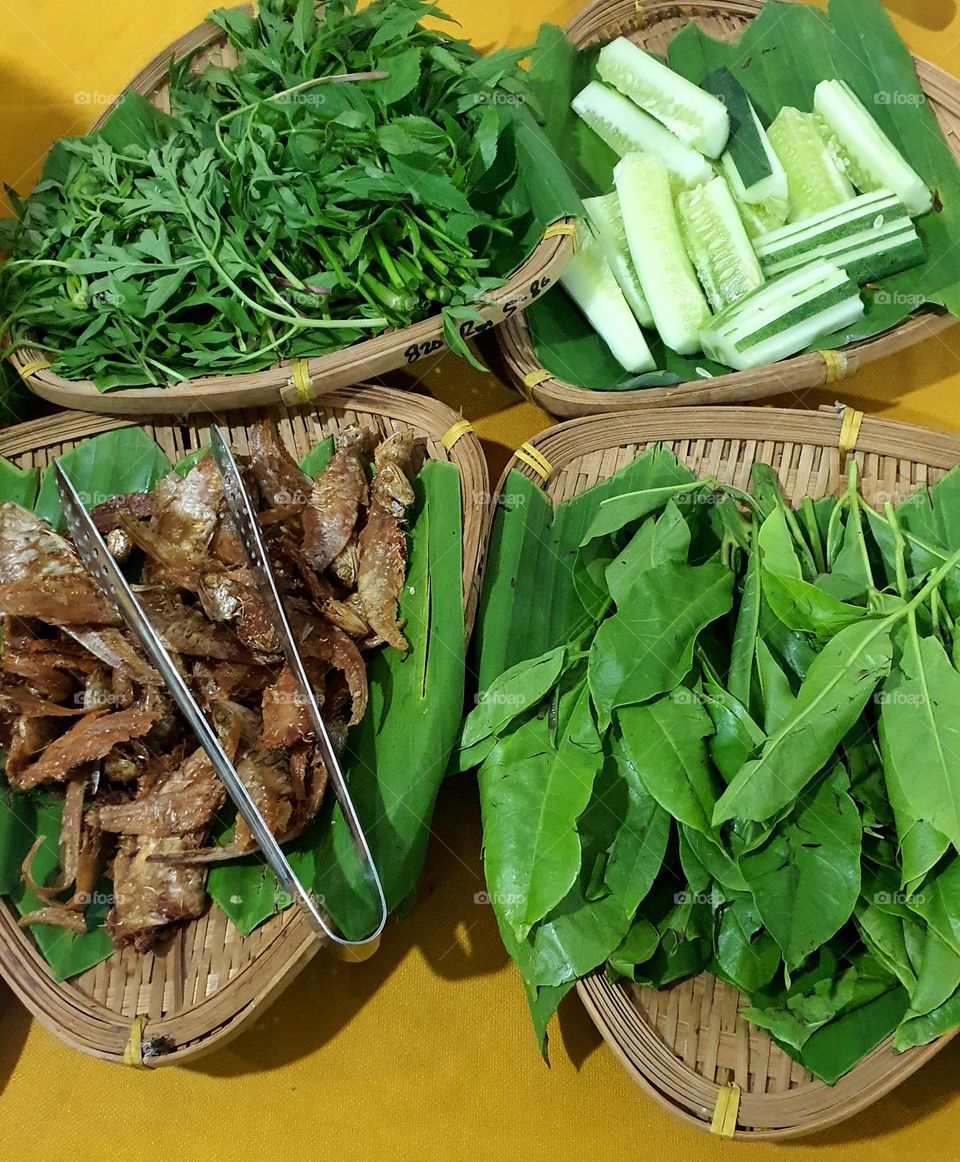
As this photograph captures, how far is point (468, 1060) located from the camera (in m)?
1.30

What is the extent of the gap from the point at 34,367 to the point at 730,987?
145 cm

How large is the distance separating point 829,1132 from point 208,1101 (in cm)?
91

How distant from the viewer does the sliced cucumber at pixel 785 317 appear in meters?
1.49

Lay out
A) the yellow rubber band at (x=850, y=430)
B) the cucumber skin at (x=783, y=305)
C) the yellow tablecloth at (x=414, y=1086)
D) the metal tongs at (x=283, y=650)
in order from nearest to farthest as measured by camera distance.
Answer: the metal tongs at (x=283, y=650) < the yellow tablecloth at (x=414, y=1086) < the yellow rubber band at (x=850, y=430) < the cucumber skin at (x=783, y=305)

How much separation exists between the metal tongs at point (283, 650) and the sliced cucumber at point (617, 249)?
884 millimetres

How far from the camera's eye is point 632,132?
66.8 inches

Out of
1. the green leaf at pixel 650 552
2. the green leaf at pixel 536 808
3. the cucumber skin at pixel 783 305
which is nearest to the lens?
the green leaf at pixel 536 808

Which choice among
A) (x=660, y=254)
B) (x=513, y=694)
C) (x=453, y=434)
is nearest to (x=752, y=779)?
(x=513, y=694)

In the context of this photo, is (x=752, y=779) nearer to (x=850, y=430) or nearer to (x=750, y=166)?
(x=850, y=430)

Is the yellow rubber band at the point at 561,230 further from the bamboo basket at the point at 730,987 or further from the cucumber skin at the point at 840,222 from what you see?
the cucumber skin at the point at 840,222

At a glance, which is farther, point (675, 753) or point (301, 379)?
point (301, 379)

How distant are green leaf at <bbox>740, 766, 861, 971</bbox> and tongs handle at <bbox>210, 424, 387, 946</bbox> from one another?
46 centimetres

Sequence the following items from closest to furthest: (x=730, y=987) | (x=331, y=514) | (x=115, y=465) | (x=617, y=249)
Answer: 1. (x=730, y=987)
2. (x=331, y=514)
3. (x=115, y=465)
4. (x=617, y=249)

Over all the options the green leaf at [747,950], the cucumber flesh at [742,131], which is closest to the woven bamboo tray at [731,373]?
the cucumber flesh at [742,131]
